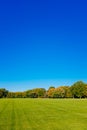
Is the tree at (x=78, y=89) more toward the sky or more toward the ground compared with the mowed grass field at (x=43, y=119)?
more toward the sky

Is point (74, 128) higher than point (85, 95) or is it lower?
lower

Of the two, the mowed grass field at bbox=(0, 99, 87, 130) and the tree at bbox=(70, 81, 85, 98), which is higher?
the tree at bbox=(70, 81, 85, 98)

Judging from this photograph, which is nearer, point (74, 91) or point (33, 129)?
point (33, 129)

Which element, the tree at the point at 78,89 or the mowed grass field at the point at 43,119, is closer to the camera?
the mowed grass field at the point at 43,119

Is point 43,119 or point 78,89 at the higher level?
point 78,89

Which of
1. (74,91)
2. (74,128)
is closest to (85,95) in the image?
(74,91)

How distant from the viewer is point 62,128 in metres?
20.2

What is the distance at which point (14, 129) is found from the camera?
1959cm

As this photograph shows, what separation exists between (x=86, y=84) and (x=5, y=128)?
553 ft

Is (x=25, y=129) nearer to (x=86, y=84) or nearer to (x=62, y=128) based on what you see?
(x=62, y=128)

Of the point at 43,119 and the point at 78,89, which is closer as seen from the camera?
the point at 43,119

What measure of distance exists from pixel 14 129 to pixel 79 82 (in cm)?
16795

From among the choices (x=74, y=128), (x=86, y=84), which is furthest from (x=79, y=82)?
(x=74, y=128)

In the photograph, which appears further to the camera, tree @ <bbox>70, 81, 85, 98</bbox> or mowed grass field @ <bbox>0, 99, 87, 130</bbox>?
tree @ <bbox>70, 81, 85, 98</bbox>
